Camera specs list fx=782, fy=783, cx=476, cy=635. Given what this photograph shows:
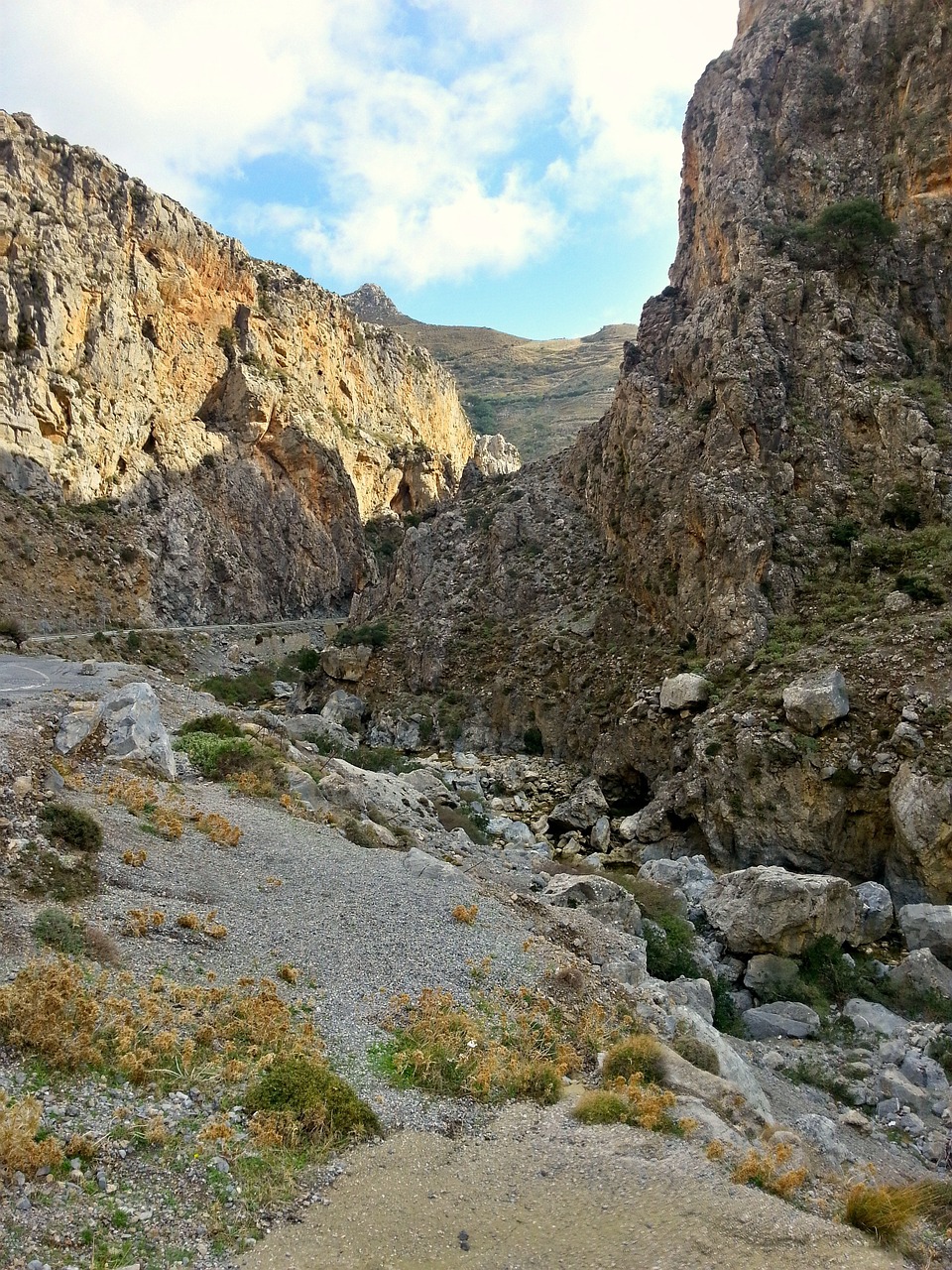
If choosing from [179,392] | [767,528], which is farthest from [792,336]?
[179,392]

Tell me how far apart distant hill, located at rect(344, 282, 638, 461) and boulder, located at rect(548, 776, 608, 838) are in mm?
69401

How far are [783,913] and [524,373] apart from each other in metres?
122

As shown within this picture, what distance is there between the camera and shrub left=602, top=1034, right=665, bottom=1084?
8.59 meters

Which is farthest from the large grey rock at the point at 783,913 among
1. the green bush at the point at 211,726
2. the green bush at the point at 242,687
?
the green bush at the point at 242,687

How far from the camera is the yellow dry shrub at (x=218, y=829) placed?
507 inches

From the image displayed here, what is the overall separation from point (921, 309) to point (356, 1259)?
1375 inches

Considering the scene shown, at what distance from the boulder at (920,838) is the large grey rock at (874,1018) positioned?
495 centimetres

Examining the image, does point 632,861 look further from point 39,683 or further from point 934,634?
point 39,683

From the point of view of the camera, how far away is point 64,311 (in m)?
43.7

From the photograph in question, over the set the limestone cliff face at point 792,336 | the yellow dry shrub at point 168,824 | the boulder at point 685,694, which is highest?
the limestone cliff face at point 792,336

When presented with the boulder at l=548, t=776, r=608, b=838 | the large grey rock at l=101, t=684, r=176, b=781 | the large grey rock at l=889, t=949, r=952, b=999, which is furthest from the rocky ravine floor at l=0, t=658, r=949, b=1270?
the boulder at l=548, t=776, r=608, b=838

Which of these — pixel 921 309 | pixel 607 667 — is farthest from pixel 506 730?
pixel 921 309

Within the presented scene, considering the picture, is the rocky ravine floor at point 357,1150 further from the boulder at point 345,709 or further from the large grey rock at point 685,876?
the boulder at point 345,709

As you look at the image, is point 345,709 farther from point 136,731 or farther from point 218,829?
point 218,829
